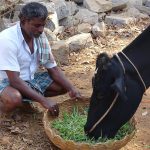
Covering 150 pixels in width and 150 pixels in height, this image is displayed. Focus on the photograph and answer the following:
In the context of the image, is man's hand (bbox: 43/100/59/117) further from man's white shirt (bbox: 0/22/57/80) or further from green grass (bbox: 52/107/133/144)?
man's white shirt (bbox: 0/22/57/80)

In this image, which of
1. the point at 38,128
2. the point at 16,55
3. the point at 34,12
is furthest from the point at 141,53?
the point at 38,128

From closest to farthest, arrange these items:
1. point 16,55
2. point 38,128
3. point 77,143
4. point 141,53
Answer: point 141,53 → point 77,143 → point 16,55 → point 38,128

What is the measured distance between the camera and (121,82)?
3.10m

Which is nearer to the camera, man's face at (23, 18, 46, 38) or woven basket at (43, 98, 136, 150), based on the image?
woven basket at (43, 98, 136, 150)

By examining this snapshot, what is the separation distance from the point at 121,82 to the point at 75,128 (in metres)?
→ 1.10

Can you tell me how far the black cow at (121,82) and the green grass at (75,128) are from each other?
0.34 meters

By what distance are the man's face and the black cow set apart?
1068 millimetres

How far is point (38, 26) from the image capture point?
4.14 metres

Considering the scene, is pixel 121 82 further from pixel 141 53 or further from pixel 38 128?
pixel 38 128

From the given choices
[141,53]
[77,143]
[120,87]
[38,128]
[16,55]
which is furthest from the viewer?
[38,128]

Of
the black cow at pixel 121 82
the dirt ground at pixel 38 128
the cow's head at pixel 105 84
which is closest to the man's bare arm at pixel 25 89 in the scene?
the dirt ground at pixel 38 128

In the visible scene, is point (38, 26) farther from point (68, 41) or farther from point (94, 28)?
point (94, 28)

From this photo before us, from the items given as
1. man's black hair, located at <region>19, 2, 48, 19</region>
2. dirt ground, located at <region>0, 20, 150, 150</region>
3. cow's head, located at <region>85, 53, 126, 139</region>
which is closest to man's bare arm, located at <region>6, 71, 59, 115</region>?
dirt ground, located at <region>0, 20, 150, 150</region>

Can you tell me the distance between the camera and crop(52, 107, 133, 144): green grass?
3855 millimetres
